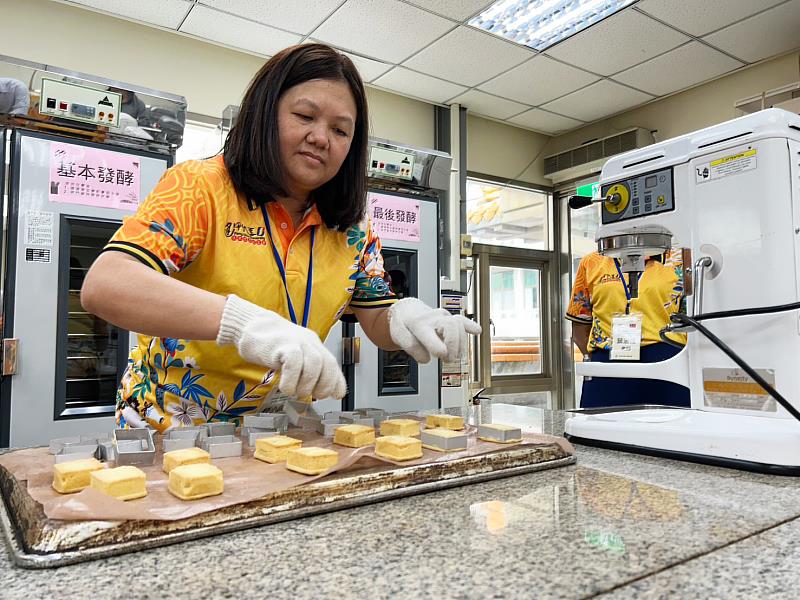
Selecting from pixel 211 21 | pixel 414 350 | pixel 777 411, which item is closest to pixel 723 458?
pixel 777 411

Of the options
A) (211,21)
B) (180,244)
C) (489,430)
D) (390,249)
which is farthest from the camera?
(211,21)

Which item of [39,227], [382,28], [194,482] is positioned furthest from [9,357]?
[382,28]

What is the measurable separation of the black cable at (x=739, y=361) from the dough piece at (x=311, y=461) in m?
0.75

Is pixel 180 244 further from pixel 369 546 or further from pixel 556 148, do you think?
pixel 556 148

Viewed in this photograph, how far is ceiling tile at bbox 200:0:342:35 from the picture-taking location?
332 cm

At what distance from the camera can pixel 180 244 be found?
1.06m

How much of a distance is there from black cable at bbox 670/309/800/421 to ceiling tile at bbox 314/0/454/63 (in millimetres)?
2861

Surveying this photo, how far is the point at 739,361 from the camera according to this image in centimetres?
104

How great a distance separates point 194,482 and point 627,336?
6.82 feet

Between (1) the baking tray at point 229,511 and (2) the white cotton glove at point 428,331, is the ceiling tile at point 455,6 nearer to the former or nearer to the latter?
(2) the white cotton glove at point 428,331

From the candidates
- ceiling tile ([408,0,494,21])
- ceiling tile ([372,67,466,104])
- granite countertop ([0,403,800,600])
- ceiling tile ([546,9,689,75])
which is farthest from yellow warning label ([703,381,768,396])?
ceiling tile ([372,67,466,104])

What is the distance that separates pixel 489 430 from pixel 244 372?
0.52 meters

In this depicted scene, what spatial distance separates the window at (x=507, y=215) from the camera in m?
5.21

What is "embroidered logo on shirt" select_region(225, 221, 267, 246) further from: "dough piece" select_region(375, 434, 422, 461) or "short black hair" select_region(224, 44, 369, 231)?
"dough piece" select_region(375, 434, 422, 461)
